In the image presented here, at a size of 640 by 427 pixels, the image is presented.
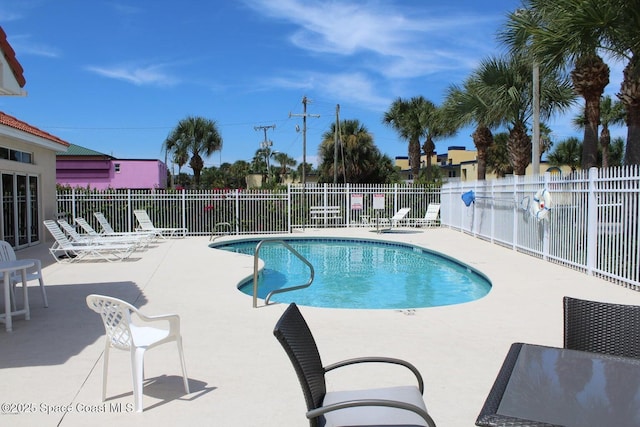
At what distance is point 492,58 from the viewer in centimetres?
1673

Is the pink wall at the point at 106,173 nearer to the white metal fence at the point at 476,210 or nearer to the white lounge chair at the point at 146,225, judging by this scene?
the white metal fence at the point at 476,210

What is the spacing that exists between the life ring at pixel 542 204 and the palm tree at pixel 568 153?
26.9 m

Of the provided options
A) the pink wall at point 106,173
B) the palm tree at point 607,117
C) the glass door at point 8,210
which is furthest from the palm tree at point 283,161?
the glass door at point 8,210

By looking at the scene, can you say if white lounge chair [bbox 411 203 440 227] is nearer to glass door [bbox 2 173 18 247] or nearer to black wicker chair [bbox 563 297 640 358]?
glass door [bbox 2 173 18 247]

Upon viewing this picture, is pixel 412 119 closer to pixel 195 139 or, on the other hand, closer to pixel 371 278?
pixel 195 139

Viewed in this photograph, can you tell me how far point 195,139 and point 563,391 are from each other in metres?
30.0

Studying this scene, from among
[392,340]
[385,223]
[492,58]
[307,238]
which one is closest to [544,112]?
[492,58]

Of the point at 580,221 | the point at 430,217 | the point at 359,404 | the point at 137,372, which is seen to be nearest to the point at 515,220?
the point at 580,221

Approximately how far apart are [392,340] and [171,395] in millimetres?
2282

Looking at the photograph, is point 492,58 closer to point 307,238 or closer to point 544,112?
point 544,112

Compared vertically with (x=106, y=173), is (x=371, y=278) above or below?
below

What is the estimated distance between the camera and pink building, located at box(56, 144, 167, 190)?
106ft

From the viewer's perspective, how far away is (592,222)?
8.57m

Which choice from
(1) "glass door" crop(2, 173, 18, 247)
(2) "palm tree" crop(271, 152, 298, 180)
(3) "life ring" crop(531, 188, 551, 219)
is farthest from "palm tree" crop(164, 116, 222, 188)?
(2) "palm tree" crop(271, 152, 298, 180)
